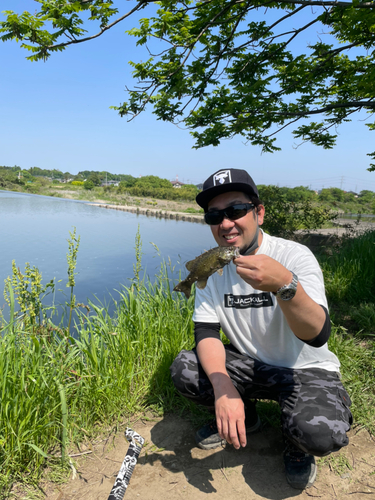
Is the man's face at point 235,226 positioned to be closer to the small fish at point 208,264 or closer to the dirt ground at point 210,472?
the small fish at point 208,264

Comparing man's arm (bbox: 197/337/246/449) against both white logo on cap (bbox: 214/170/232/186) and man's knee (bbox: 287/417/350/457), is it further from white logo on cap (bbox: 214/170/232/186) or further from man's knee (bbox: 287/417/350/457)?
white logo on cap (bbox: 214/170/232/186)

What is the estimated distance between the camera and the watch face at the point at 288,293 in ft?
5.26

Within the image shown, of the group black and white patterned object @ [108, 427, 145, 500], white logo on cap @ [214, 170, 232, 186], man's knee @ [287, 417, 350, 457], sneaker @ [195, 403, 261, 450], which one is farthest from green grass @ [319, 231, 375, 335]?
black and white patterned object @ [108, 427, 145, 500]

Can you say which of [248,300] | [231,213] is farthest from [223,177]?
[248,300]

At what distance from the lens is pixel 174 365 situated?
2438 millimetres

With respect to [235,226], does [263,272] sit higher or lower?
lower

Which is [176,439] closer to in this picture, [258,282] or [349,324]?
[258,282]

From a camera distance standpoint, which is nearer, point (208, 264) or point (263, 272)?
point (263, 272)

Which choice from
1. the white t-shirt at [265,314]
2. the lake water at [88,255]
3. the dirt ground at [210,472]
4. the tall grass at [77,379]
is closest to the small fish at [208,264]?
the white t-shirt at [265,314]

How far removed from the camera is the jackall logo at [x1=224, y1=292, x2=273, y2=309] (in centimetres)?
215

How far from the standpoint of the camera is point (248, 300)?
2.22m

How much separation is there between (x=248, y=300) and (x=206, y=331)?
15.8 inches

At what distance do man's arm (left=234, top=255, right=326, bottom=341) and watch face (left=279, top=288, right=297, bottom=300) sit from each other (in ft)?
0.08

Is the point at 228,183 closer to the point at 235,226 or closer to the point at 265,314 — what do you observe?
the point at 235,226
